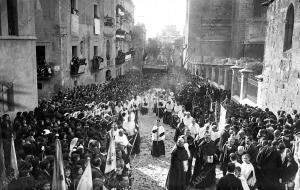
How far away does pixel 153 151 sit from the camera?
40.7 feet

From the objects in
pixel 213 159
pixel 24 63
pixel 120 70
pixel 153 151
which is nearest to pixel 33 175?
pixel 213 159

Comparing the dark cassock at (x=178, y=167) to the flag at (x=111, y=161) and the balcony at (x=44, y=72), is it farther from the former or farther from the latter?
the balcony at (x=44, y=72)

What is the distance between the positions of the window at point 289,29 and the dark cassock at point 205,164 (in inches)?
326

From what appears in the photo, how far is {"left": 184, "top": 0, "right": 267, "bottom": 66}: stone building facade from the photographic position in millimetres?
40844

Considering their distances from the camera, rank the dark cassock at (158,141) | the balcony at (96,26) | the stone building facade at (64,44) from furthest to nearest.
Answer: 1. the balcony at (96,26)
2. the stone building facade at (64,44)
3. the dark cassock at (158,141)

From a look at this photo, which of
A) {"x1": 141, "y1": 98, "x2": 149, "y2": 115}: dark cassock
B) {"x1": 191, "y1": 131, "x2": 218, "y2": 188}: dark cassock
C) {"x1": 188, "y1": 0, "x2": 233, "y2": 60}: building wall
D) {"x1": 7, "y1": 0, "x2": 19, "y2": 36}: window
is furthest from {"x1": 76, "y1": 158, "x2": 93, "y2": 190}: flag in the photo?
{"x1": 188, "y1": 0, "x2": 233, "y2": 60}: building wall

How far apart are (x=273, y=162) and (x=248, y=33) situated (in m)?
35.0

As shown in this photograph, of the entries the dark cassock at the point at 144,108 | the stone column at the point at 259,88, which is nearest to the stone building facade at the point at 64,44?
the dark cassock at the point at 144,108

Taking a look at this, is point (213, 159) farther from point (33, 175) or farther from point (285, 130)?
point (33, 175)

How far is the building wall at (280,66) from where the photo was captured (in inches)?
551

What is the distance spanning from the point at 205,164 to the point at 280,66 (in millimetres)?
8401

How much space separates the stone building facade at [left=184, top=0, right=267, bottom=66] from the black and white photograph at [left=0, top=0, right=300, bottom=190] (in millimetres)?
12109

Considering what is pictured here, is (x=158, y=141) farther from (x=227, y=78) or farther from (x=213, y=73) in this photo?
(x=213, y=73)

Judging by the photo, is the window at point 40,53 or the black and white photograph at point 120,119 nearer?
the black and white photograph at point 120,119
